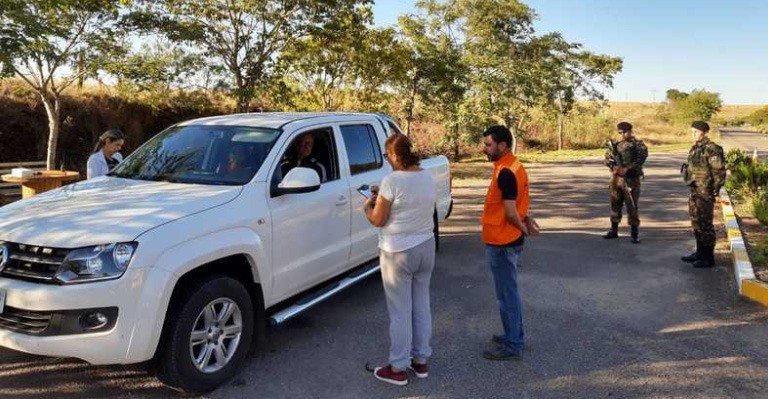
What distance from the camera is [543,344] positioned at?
4527 millimetres

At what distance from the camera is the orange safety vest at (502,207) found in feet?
13.1

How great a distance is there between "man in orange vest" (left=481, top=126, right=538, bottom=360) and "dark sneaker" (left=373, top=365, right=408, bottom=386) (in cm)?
76

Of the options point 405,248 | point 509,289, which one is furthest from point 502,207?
point 405,248

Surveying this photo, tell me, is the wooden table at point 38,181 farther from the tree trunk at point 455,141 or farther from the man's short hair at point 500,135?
the tree trunk at point 455,141

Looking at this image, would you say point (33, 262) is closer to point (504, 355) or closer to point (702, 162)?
point (504, 355)

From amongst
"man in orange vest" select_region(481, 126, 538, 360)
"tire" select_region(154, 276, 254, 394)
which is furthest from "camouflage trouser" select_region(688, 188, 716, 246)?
"tire" select_region(154, 276, 254, 394)

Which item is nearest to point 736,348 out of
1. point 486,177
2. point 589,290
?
point 589,290

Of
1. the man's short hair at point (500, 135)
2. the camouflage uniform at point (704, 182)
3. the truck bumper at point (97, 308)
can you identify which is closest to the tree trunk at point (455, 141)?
the camouflage uniform at point (704, 182)

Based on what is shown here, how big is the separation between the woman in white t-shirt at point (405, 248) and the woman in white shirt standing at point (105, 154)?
3.53 m

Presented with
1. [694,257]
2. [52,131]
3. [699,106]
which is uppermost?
[699,106]

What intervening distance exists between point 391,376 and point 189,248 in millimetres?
1588

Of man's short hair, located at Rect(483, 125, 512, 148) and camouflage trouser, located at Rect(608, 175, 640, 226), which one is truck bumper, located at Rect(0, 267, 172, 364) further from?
camouflage trouser, located at Rect(608, 175, 640, 226)

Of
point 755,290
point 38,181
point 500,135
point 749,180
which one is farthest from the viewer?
point 749,180

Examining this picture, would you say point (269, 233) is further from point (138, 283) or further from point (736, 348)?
point (736, 348)
